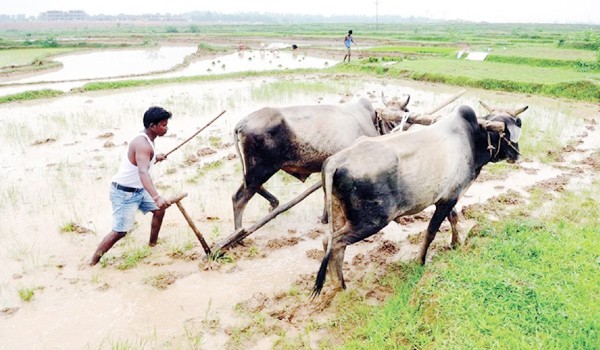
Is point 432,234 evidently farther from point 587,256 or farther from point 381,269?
point 587,256

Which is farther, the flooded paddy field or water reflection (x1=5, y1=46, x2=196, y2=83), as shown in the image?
water reflection (x1=5, y1=46, x2=196, y2=83)

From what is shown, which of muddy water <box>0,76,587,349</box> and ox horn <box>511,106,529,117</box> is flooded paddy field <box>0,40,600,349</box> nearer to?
muddy water <box>0,76,587,349</box>

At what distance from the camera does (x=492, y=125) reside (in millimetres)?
4188

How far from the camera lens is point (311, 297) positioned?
380 cm

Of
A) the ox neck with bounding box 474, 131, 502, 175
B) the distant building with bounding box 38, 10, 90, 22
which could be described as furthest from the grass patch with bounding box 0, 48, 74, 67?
the distant building with bounding box 38, 10, 90, 22

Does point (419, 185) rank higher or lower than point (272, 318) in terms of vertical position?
higher

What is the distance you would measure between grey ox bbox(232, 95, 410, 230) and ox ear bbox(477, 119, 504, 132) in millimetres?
1315

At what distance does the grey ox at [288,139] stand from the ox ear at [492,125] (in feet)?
4.31

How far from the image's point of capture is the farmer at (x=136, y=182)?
13.4 ft

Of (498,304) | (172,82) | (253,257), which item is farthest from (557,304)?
(172,82)

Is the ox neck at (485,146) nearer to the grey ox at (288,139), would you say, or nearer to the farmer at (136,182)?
the grey ox at (288,139)

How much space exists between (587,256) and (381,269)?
171 cm

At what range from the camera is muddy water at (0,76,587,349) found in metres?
3.68

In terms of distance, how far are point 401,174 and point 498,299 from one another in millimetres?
1135
